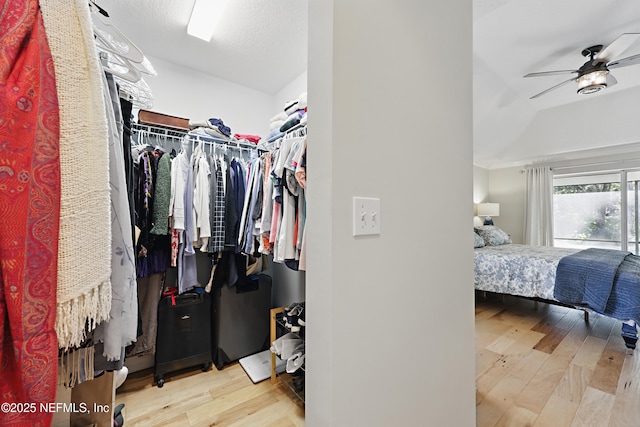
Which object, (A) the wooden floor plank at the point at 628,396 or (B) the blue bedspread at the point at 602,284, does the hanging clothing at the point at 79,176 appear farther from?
(B) the blue bedspread at the point at 602,284

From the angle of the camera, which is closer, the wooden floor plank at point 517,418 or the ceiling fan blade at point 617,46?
the wooden floor plank at point 517,418

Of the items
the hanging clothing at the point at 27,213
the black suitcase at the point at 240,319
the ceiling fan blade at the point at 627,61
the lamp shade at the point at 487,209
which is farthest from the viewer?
the lamp shade at the point at 487,209

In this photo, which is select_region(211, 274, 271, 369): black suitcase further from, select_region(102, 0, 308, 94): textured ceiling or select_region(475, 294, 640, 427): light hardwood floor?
select_region(102, 0, 308, 94): textured ceiling

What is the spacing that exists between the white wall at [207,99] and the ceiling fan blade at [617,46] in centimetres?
293

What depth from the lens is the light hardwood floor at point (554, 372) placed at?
157 cm

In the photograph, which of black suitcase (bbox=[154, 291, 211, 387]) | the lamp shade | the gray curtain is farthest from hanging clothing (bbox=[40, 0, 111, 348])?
the gray curtain

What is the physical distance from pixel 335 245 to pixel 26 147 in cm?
68

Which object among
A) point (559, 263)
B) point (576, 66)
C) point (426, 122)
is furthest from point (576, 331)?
point (426, 122)

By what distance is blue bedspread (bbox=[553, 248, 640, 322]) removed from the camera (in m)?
2.26

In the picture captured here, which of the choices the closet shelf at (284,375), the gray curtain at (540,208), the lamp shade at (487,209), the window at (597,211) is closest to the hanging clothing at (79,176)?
the closet shelf at (284,375)

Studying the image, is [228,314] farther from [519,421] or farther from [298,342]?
[519,421]

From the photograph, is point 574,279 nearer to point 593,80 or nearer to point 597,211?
point 593,80

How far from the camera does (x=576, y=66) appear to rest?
9.70 feet

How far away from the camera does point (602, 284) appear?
2.40m
